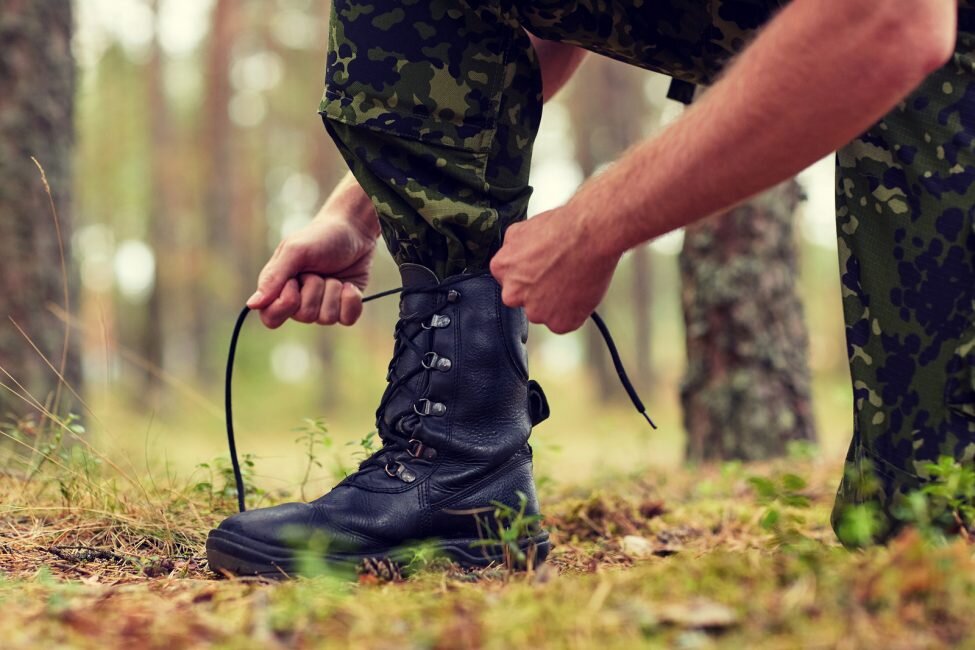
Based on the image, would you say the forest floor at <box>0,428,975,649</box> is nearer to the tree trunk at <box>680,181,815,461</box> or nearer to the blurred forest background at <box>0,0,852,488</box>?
the tree trunk at <box>680,181,815,461</box>

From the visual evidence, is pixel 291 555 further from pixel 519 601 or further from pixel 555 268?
pixel 555 268

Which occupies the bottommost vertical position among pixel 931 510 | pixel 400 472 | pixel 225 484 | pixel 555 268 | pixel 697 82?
pixel 225 484

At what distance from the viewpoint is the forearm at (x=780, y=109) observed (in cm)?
124

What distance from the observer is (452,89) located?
1841 millimetres

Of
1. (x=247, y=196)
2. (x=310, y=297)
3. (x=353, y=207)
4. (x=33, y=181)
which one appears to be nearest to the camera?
(x=310, y=297)

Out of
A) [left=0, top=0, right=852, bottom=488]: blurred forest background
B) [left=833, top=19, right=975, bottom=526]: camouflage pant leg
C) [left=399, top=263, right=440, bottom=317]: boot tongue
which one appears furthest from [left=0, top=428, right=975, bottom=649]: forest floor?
[left=0, top=0, right=852, bottom=488]: blurred forest background

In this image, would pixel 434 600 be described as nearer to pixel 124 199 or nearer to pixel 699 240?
pixel 699 240

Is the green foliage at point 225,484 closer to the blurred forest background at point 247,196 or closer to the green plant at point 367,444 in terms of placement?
the green plant at point 367,444

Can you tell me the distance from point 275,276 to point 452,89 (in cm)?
58

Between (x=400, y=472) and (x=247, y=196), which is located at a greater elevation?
(x=247, y=196)

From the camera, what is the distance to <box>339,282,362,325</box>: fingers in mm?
2080

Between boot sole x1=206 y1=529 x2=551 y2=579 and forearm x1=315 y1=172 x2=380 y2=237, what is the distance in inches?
32.0

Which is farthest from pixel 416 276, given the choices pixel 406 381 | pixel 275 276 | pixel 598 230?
pixel 598 230

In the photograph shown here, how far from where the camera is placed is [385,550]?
177 cm
